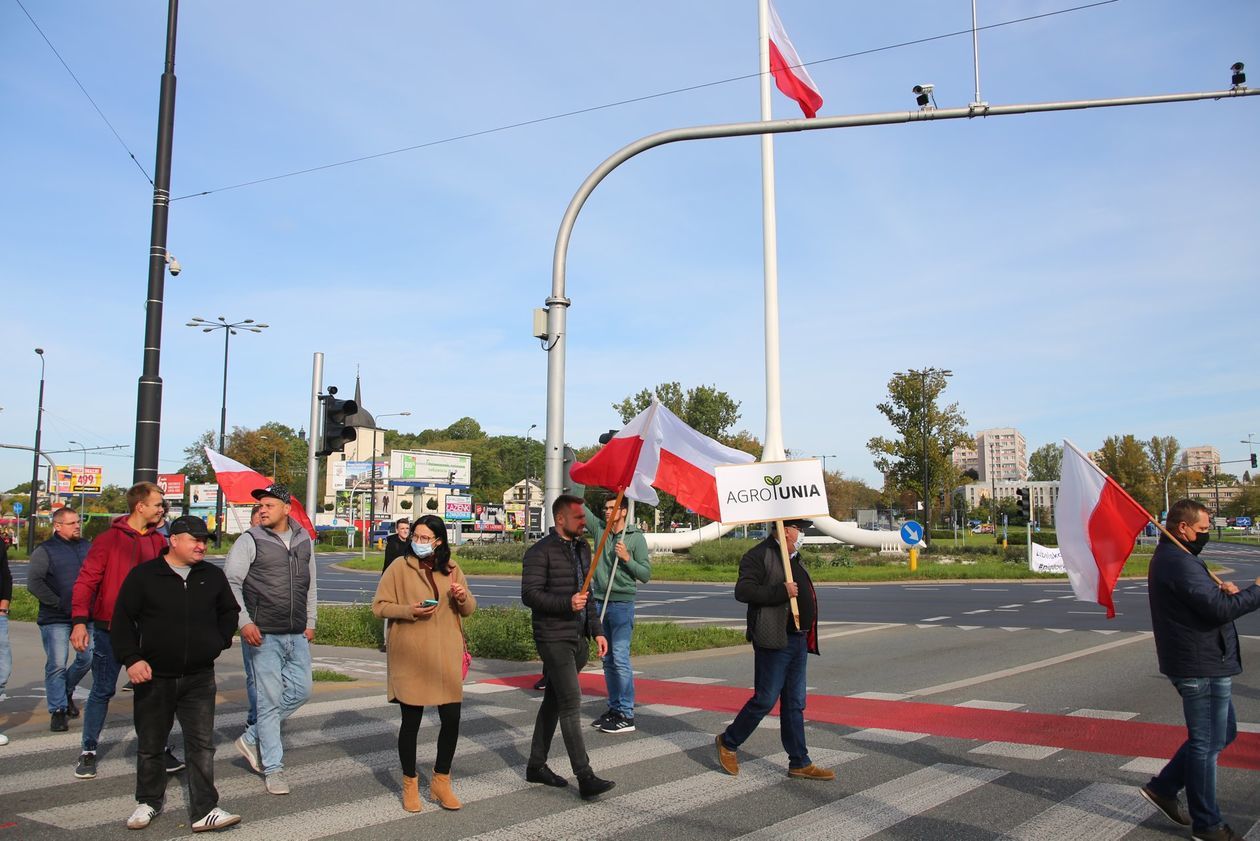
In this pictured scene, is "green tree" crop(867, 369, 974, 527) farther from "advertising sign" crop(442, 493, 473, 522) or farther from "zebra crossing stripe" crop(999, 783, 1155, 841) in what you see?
"zebra crossing stripe" crop(999, 783, 1155, 841)

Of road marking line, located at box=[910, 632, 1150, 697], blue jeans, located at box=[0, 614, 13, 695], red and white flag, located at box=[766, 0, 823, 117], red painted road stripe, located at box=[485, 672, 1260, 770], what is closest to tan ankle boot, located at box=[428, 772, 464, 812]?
red painted road stripe, located at box=[485, 672, 1260, 770]

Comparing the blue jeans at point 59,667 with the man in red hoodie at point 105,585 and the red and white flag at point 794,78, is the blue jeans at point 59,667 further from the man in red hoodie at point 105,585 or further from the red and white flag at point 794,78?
the red and white flag at point 794,78

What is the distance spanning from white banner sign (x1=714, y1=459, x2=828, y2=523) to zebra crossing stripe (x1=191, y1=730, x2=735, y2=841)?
182cm

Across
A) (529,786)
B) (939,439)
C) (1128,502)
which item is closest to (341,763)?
(529,786)

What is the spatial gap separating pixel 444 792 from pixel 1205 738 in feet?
13.9

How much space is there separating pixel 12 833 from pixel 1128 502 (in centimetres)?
681

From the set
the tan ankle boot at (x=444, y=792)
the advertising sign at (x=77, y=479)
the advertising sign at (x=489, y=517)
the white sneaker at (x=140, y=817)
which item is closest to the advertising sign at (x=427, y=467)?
the advertising sign at (x=489, y=517)

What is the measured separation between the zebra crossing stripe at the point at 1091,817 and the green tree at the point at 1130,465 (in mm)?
60214

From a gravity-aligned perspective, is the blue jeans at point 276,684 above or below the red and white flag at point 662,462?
below

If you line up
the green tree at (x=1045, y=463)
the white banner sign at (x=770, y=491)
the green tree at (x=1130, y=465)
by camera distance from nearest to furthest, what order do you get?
1. the white banner sign at (x=770, y=491)
2. the green tree at (x=1130, y=465)
3. the green tree at (x=1045, y=463)

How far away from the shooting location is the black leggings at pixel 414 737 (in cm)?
597

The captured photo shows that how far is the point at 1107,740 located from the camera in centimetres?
794

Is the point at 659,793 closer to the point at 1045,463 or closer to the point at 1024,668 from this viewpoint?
the point at 1024,668

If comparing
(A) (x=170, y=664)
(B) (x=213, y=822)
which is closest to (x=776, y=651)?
(B) (x=213, y=822)
